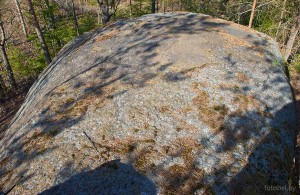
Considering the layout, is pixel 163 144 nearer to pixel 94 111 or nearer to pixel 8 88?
pixel 94 111

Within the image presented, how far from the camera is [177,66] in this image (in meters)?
9.13

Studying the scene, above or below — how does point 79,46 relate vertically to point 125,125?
above

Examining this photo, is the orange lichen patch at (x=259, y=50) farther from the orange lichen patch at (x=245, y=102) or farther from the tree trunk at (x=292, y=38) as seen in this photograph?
the orange lichen patch at (x=245, y=102)

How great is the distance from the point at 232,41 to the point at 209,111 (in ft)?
16.6

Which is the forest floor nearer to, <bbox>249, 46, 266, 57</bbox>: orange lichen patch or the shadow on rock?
<bbox>249, 46, 266, 57</bbox>: orange lichen patch

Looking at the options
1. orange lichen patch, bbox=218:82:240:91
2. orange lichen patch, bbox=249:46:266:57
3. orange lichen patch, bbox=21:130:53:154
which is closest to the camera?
orange lichen patch, bbox=21:130:53:154

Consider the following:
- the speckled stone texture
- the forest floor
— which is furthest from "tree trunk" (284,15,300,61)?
the forest floor

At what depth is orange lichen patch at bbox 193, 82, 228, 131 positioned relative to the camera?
7109mm

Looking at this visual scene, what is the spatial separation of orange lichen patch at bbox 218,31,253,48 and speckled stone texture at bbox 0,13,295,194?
0.18 ft

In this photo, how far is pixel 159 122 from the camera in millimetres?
7012

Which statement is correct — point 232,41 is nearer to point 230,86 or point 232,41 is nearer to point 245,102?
point 230,86

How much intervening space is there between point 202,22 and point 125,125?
8050 millimetres

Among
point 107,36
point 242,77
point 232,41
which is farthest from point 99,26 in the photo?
point 242,77

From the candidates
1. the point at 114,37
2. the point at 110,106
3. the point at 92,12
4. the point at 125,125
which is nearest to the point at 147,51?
the point at 114,37
